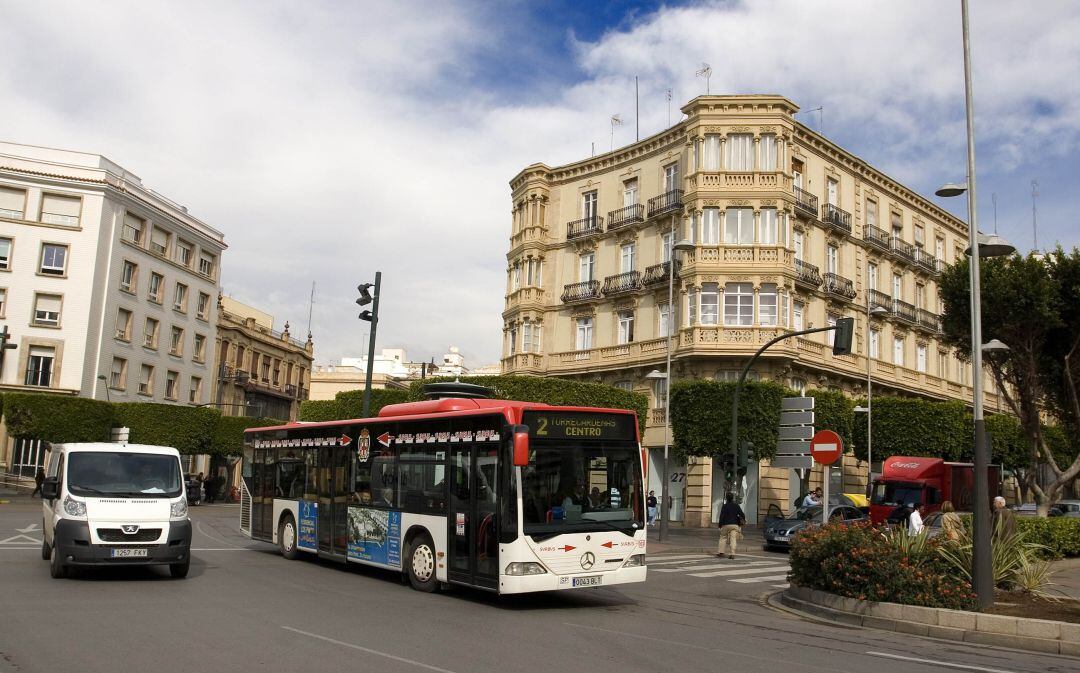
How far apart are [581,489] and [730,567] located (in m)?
9.59

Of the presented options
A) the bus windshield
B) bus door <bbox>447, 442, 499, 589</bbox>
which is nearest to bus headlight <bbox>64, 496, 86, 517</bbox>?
bus door <bbox>447, 442, 499, 589</bbox>

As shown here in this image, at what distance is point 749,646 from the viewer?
9.86m

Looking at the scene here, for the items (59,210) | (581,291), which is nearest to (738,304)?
(581,291)

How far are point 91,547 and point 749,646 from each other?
29.7 ft

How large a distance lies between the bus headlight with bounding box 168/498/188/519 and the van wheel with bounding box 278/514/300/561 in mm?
4577

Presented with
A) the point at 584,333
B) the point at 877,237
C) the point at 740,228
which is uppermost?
the point at 877,237

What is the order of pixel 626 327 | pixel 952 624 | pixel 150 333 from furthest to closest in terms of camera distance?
pixel 150 333
pixel 626 327
pixel 952 624

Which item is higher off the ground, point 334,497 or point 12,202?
point 12,202

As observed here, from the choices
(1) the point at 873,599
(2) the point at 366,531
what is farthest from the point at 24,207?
(1) the point at 873,599

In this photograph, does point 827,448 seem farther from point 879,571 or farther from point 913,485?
point 913,485

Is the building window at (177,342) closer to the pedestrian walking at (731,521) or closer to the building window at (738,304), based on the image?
the building window at (738,304)

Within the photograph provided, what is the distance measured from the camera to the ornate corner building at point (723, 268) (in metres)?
37.5

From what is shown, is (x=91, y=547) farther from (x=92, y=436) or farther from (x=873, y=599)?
(x=92, y=436)

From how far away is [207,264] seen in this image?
2403 inches
